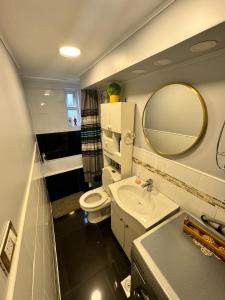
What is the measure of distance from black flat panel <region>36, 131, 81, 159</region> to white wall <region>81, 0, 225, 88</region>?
1.91 m

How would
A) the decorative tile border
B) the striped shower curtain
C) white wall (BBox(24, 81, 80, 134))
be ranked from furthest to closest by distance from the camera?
white wall (BBox(24, 81, 80, 134)) < the striped shower curtain < the decorative tile border

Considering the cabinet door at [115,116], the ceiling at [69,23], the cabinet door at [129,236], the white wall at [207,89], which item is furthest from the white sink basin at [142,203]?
the ceiling at [69,23]

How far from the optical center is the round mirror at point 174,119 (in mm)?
1005

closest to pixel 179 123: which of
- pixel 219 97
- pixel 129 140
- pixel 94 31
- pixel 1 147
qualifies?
pixel 219 97

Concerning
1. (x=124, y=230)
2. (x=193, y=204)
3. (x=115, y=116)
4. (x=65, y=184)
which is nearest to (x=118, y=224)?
(x=124, y=230)

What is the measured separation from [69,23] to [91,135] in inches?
61.9

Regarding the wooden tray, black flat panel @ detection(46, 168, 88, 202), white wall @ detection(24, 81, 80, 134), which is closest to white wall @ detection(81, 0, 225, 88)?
the wooden tray

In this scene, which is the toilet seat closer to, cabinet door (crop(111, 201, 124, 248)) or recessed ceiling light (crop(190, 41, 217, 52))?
cabinet door (crop(111, 201, 124, 248))

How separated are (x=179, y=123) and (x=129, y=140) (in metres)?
0.66

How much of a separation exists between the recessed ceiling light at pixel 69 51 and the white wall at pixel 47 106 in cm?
129

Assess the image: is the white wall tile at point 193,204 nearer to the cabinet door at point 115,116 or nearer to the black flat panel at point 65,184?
the cabinet door at point 115,116

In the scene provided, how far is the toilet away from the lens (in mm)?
1856

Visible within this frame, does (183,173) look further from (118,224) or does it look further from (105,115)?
(105,115)

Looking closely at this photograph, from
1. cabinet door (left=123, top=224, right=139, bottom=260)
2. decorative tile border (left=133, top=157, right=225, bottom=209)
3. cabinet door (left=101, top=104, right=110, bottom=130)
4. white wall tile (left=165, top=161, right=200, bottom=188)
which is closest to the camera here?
decorative tile border (left=133, top=157, right=225, bottom=209)
